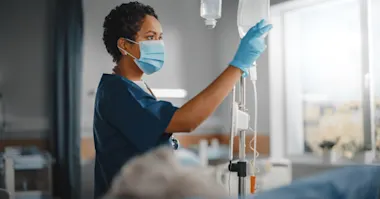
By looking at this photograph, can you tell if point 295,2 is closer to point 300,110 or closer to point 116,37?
point 300,110

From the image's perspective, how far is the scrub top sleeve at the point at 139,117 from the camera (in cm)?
129

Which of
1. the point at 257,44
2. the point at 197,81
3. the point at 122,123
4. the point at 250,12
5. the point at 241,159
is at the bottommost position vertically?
the point at 241,159

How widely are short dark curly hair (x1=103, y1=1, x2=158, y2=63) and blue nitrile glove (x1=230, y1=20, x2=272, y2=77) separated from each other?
0.32 metres

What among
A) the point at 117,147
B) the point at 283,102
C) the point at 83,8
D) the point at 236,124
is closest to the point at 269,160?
the point at 283,102

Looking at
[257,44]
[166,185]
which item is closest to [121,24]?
[257,44]

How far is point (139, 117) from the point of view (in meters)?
1.30

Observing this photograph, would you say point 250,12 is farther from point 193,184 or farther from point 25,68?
point 193,184

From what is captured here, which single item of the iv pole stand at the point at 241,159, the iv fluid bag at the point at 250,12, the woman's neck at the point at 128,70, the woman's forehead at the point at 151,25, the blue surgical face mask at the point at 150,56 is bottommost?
the iv pole stand at the point at 241,159

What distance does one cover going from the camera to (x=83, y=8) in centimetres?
134

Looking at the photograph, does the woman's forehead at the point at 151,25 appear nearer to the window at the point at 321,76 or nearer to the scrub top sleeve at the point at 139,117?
the scrub top sleeve at the point at 139,117

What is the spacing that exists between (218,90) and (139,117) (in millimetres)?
244

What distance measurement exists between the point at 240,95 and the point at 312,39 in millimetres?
1113

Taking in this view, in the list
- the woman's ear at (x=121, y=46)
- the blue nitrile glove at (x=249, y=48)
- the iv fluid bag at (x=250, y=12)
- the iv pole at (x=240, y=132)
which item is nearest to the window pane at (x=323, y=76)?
the iv fluid bag at (x=250, y=12)

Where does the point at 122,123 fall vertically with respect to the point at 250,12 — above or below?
below
